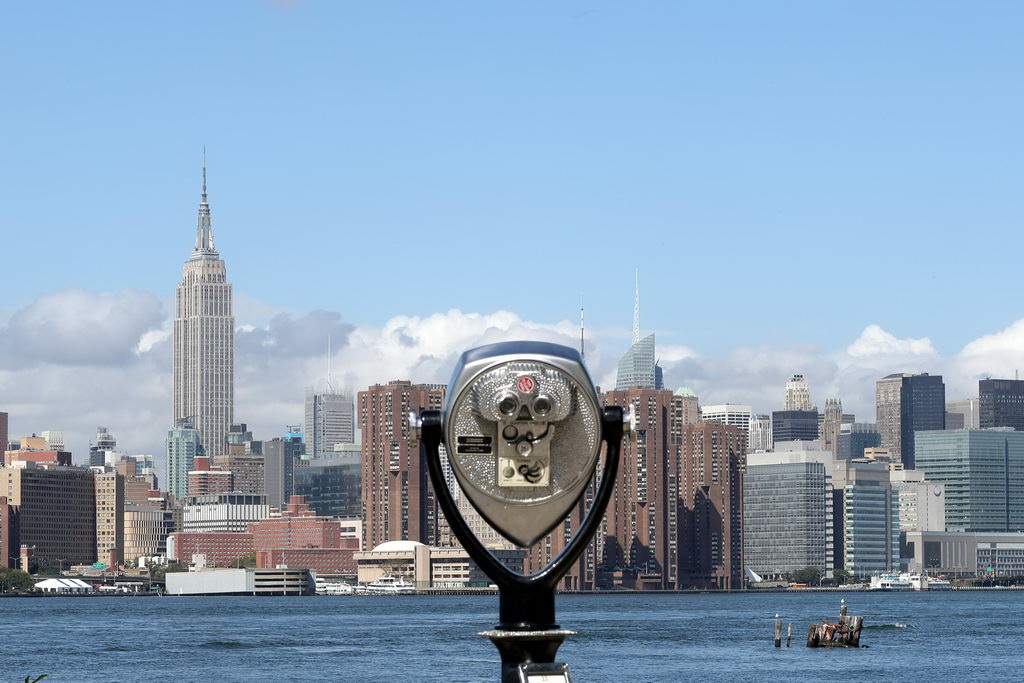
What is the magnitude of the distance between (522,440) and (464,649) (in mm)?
88979

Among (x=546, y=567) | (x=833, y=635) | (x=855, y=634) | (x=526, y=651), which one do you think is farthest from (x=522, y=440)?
(x=833, y=635)

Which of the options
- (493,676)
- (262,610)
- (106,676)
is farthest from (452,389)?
(262,610)

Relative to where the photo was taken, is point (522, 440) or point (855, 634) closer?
point (522, 440)

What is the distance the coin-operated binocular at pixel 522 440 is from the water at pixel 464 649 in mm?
61418

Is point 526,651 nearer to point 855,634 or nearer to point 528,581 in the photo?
point 528,581

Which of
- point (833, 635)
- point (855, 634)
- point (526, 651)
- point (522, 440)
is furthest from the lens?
point (833, 635)

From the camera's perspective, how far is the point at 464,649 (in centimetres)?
9681

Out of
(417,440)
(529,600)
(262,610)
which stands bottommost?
(262,610)

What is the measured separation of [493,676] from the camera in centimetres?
7275

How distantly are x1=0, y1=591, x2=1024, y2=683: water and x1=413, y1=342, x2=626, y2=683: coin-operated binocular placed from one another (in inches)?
2418

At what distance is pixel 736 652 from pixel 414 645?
18484mm

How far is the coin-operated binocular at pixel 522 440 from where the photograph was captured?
9031 mm

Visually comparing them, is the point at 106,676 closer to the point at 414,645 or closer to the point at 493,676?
the point at 493,676

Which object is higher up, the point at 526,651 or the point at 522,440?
the point at 522,440
